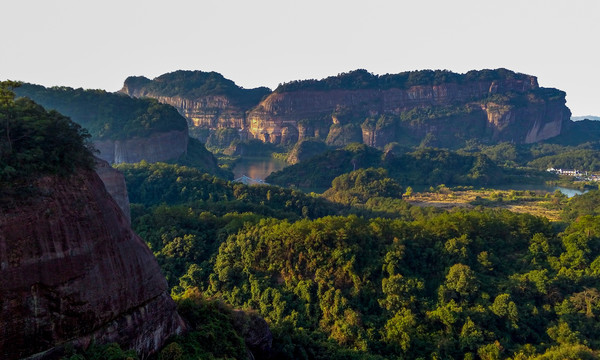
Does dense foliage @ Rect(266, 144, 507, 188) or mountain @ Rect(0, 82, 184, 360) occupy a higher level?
mountain @ Rect(0, 82, 184, 360)

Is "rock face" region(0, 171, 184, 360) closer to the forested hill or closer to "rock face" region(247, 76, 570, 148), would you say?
the forested hill

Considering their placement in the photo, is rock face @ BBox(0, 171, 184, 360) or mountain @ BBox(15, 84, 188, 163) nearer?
rock face @ BBox(0, 171, 184, 360)

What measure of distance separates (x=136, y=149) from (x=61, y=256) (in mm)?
89976

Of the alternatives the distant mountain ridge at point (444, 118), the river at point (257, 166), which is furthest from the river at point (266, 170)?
the distant mountain ridge at point (444, 118)

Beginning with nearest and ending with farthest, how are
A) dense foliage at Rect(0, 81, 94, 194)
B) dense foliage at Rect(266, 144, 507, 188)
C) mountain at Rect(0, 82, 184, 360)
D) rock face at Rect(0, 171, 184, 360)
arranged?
rock face at Rect(0, 171, 184, 360), mountain at Rect(0, 82, 184, 360), dense foliage at Rect(0, 81, 94, 194), dense foliage at Rect(266, 144, 507, 188)

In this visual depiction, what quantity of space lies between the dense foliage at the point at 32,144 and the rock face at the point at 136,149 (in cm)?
8488

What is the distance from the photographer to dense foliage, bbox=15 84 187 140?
336ft

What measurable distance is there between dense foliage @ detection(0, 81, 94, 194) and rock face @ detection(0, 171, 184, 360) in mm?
622

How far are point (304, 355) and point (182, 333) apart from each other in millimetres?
8531

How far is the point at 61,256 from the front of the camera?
56.3ft

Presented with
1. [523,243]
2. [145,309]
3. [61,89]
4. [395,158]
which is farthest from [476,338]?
[61,89]

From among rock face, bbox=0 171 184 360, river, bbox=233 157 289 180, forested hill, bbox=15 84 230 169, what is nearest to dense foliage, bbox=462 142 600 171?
river, bbox=233 157 289 180

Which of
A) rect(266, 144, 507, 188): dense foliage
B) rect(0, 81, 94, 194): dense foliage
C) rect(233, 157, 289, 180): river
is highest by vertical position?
rect(0, 81, 94, 194): dense foliage

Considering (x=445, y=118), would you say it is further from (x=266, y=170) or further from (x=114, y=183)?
(x=114, y=183)
